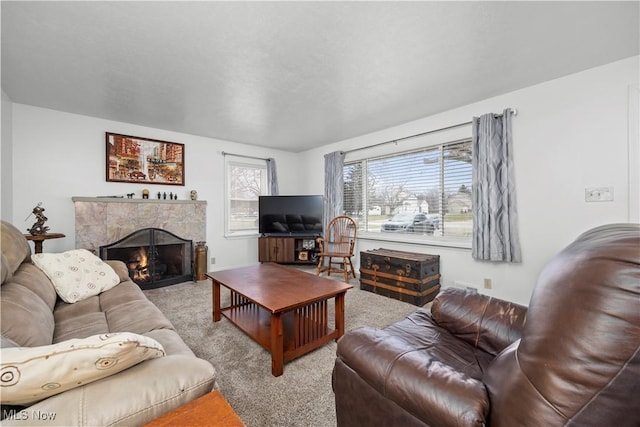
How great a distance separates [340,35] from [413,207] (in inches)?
99.3

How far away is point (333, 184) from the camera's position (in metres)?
4.69

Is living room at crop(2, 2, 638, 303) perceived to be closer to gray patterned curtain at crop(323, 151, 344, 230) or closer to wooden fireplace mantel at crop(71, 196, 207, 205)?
wooden fireplace mantel at crop(71, 196, 207, 205)

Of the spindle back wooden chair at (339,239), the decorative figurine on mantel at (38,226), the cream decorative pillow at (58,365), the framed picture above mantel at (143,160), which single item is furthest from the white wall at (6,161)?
the spindle back wooden chair at (339,239)

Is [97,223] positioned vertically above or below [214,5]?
below

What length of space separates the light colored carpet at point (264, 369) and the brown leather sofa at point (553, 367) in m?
0.55

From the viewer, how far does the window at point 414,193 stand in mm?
3248

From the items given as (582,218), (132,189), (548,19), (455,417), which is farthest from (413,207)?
(132,189)

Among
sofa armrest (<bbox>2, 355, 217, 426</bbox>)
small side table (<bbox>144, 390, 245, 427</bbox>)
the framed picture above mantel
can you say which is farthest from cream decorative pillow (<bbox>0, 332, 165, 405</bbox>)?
the framed picture above mantel

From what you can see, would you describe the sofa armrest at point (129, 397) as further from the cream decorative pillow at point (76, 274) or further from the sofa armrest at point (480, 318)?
the cream decorative pillow at point (76, 274)

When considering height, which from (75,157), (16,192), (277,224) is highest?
(75,157)

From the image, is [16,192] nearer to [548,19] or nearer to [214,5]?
[214,5]

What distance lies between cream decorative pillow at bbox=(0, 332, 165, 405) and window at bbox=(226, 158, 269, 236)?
411 centimetres

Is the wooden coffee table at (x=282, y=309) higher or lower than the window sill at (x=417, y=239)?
lower

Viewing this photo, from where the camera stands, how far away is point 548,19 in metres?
1.72
